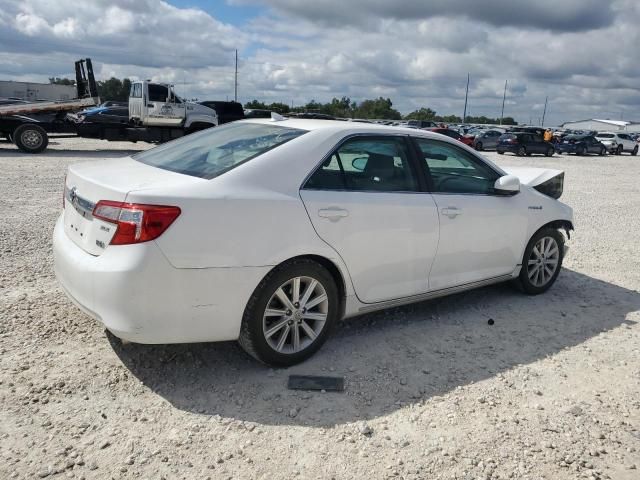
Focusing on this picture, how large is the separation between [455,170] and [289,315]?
79.8 inches

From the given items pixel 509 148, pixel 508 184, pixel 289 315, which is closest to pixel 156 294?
pixel 289 315

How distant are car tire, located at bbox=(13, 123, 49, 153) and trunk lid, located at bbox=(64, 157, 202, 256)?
603 inches

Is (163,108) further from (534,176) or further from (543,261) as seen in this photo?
(543,261)

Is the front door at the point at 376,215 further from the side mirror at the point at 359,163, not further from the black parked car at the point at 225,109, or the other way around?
the black parked car at the point at 225,109

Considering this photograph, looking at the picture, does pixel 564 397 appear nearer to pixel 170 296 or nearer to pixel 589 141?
pixel 170 296

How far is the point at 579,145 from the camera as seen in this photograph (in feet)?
116

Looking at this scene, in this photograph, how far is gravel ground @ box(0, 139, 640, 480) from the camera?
2670 mm

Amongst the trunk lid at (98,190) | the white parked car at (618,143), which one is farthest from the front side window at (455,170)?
the white parked car at (618,143)

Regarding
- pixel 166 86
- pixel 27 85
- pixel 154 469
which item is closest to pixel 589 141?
pixel 166 86

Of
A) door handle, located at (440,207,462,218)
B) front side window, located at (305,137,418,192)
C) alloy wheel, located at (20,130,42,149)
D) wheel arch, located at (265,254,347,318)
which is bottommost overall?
alloy wheel, located at (20,130,42,149)

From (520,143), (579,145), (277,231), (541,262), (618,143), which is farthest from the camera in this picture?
(618,143)

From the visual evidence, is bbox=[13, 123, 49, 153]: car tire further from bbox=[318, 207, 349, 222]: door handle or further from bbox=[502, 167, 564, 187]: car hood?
bbox=[318, 207, 349, 222]: door handle

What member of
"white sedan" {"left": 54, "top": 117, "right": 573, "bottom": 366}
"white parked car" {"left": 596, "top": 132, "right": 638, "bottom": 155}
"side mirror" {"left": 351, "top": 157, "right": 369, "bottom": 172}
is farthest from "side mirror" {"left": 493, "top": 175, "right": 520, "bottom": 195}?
"white parked car" {"left": 596, "top": 132, "right": 638, "bottom": 155}

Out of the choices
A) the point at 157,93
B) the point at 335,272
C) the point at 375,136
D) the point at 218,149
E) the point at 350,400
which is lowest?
the point at 350,400
